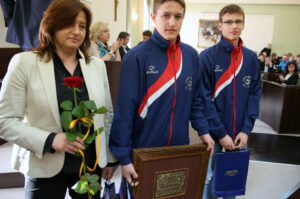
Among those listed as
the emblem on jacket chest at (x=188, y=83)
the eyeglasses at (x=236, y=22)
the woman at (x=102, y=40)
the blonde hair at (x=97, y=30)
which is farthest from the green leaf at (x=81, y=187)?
the blonde hair at (x=97, y=30)

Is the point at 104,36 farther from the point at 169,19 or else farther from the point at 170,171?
the point at 170,171

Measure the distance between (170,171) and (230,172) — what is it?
0.81 meters

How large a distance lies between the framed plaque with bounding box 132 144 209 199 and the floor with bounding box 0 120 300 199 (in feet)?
4.87

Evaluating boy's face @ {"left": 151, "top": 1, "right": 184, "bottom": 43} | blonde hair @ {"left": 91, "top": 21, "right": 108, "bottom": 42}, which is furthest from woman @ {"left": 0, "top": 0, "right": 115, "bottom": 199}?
blonde hair @ {"left": 91, "top": 21, "right": 108, "bottom": 42}

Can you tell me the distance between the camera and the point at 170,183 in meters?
1.20

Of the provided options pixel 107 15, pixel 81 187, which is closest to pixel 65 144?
pixel 81 187

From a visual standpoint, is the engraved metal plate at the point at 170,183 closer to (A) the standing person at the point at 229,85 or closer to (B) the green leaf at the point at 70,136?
(B) the green leaf at the point at 70,136

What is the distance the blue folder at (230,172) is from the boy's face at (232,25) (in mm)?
860

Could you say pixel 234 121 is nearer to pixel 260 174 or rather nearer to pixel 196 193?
pixel 196 193

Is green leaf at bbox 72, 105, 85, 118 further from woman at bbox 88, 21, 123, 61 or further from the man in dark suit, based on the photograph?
woman at bbox 88, 21, 123, 61

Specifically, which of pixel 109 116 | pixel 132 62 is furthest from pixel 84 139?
pixel 132 62

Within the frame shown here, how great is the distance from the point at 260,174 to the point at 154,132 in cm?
241

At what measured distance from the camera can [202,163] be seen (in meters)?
1.27

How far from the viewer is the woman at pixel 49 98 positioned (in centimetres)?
104
